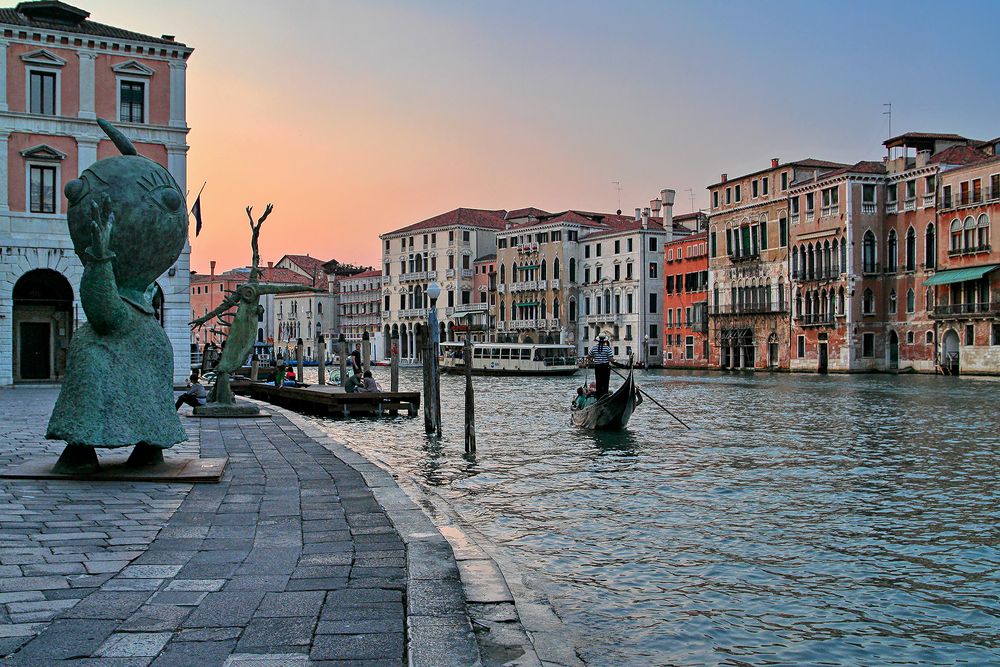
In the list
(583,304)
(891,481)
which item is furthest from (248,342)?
(583,304)

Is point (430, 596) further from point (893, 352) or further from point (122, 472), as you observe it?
point (893, 352)

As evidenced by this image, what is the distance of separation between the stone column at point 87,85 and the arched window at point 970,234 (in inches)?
1461

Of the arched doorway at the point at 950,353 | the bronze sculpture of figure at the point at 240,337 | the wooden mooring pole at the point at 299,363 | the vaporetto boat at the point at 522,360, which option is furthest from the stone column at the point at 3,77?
the arched doorway at the point at 950,353

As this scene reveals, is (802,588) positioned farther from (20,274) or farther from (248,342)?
(20,274)

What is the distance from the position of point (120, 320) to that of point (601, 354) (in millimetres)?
11664

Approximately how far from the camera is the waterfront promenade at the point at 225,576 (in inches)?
144

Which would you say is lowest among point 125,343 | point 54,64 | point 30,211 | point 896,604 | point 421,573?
point 896,604

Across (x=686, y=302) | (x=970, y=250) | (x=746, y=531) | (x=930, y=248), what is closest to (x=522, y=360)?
(x=686, y=302)

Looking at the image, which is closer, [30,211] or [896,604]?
[896,604]

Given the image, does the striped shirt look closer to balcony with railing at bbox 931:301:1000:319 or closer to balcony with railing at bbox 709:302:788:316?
balcony with railing at bbox 931:301:1000:319

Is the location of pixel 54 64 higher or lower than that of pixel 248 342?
higher

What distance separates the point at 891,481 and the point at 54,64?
25.8 m

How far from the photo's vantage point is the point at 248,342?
58.5 feet

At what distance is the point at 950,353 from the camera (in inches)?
1789
